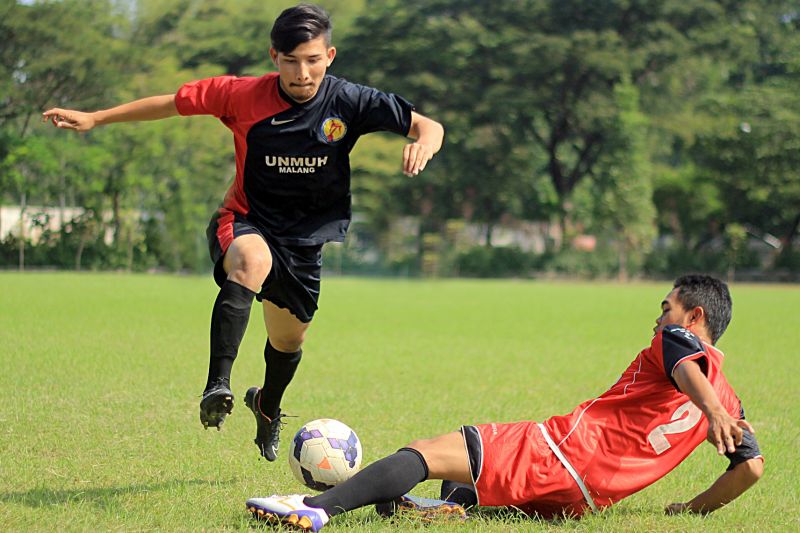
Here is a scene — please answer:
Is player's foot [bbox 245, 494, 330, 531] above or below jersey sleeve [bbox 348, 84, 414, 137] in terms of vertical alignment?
below

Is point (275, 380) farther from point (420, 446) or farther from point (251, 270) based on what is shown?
point (420, 446)

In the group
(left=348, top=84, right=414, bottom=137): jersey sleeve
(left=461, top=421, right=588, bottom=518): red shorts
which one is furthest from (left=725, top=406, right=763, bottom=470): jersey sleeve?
(left=348, top=84, right=414, bottom=137): jersey sleeve

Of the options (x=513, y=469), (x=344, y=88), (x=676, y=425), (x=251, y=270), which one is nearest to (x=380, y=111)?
(x=344, y=88)

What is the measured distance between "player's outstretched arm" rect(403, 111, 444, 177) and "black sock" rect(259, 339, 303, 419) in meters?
1.46

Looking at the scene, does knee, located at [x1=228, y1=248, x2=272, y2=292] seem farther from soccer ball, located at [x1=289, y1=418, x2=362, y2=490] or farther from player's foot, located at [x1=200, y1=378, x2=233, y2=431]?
soccer ball, located at [x1=289, y1=418, x2=362, y2=490]

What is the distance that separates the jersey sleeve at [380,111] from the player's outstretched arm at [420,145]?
5 centimetres

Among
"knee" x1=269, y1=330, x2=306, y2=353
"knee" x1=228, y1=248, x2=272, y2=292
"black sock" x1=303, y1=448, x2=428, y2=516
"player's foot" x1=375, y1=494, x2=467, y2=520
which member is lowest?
"player's foot" x1=375, y1=494, x2=467, y2=520

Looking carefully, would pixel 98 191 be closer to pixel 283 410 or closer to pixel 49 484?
pixel 283 410

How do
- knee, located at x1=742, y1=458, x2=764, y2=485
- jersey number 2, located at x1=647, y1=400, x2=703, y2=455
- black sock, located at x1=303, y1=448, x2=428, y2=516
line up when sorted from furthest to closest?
knee, located at x1=742, y1=458, x2=764, y2=485, jersey number 2, located at x1=647, y1=400, x2=703, y2=455, black sock, located at x1=303, y1=448, x2=428, y2=516

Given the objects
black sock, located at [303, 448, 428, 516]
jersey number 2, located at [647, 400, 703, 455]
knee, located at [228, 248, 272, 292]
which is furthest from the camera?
knee, located at [228, 248, 272, 292]

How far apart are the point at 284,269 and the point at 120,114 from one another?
1071 millimetres

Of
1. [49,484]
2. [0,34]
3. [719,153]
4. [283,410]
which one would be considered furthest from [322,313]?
[719,153]

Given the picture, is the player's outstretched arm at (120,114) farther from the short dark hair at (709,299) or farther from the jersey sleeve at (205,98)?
the short dark hair at (709,299)

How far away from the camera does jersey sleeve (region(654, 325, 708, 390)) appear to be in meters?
3.96
